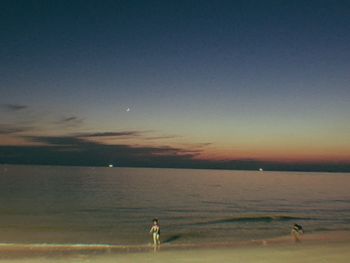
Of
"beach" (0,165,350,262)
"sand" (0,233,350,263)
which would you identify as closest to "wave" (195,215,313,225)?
"beach" (0,165,350,262)

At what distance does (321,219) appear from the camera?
49.1m

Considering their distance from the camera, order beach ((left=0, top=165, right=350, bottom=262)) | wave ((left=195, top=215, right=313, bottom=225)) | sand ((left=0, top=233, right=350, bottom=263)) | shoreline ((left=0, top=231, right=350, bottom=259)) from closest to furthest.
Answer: sand ((left=0, top=233, right=350, bottom=263))
beach ((left=0, top=165, right=350, bottom=262))
shoreline ((left=0, top=231, right=350, bottom=259))
wave ((left=195, top=215, right=313, bottom=225))

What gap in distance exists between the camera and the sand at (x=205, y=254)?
22766 millimetres

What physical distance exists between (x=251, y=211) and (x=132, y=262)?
37512mm

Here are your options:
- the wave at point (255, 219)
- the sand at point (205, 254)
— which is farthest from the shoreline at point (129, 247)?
the wave at point (255, 219)

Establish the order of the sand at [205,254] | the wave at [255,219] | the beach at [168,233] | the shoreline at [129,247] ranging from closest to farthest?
1. the sand at [205,254]
2. the beach at [168,233]
3. the shoreline at [129,247]
4. the wave at [255,219]

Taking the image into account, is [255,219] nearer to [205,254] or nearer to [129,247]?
[129,247]

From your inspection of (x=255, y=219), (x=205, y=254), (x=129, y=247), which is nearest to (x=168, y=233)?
(x=129, y=247)

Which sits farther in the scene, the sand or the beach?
the beach

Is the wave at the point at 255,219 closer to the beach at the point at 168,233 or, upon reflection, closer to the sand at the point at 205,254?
the beach at the point at 168,233

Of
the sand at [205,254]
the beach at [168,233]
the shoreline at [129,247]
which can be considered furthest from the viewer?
the shoreline at [129,247]

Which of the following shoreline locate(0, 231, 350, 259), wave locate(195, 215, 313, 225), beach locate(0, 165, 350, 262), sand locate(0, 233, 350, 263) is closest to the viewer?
sand locate(0, 233, 350, 263)

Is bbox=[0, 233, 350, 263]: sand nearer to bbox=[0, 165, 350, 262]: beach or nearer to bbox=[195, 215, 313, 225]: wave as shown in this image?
bbox=[0, 165, 350, 262]: beach

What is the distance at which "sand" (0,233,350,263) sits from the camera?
22.8m
